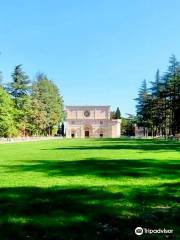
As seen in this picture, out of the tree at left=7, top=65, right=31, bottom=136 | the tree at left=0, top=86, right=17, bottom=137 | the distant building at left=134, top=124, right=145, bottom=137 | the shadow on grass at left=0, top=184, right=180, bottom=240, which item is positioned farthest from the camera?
the distant building at left=134, top=124, right=145, bottom=137

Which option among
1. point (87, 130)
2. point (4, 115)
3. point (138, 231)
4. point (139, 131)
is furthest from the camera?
point (139, 131)

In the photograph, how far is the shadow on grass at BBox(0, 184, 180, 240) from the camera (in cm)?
739

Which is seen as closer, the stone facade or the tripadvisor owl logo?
the tripadvisor owl logo

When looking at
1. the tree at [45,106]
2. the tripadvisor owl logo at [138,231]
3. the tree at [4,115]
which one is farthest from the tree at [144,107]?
the tripadvisor owl logo at [138,231]

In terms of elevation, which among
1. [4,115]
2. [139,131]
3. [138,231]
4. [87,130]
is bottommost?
[138,231]

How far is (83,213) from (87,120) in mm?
131424

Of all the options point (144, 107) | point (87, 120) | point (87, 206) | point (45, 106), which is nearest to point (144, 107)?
point (144, 107)

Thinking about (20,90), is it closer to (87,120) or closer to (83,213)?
(87,120)

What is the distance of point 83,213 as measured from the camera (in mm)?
8711

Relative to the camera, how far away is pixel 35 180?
45.8ft

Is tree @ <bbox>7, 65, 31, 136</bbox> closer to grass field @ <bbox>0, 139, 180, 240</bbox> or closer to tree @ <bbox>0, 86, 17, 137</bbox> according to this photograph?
tree @ <bbox>0, 86, 17, 137</bbox>

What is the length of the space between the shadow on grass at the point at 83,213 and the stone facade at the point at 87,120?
128254 mm

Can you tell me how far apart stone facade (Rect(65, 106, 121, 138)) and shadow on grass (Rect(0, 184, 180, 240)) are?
128254 mm

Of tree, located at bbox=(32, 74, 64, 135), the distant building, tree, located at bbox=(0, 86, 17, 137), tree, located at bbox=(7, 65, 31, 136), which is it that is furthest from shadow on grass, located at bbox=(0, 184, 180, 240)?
the distant building
